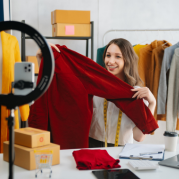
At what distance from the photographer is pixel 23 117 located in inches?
76.0

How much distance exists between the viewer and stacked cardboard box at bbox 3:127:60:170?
97cm

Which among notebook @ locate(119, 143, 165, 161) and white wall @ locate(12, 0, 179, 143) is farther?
white wall @ locate(12, 0, 179, 143)

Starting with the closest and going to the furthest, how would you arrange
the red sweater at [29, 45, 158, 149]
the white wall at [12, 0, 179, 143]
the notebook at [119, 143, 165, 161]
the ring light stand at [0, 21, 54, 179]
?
the ring light stand at [0, 21, 54, 179]
the notebook at [119, 143, 165, 161]
the red sweater at [29, 45, 158, 149]
the white wall at [12, 0, 179, 143]

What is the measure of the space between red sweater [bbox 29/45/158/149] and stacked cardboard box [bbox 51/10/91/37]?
112cm

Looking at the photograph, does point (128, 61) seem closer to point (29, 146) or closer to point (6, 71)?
point (6, 71)

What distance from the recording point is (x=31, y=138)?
0.99 m

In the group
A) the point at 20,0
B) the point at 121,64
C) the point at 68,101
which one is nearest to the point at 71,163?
the point at 68,101

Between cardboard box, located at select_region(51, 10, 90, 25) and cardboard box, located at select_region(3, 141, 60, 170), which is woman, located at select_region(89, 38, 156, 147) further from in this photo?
cardboard box, located at select_region(51, 10, 90, 25)

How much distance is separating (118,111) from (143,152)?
1.57ft

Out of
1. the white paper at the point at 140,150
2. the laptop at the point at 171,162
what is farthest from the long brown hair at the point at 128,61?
the laptop at the point at 171,162

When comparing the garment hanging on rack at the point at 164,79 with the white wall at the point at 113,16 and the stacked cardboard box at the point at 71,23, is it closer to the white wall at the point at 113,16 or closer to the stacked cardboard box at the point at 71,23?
the white wall at the point at 113,16

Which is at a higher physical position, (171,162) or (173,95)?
(173,95)

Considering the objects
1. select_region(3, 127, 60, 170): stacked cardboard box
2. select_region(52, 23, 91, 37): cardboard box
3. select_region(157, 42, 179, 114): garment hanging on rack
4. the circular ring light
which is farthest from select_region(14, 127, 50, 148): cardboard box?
select_region(157, 42, 179, 114): garment hanging on rack

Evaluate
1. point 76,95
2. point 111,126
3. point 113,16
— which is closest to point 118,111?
point 111,126
